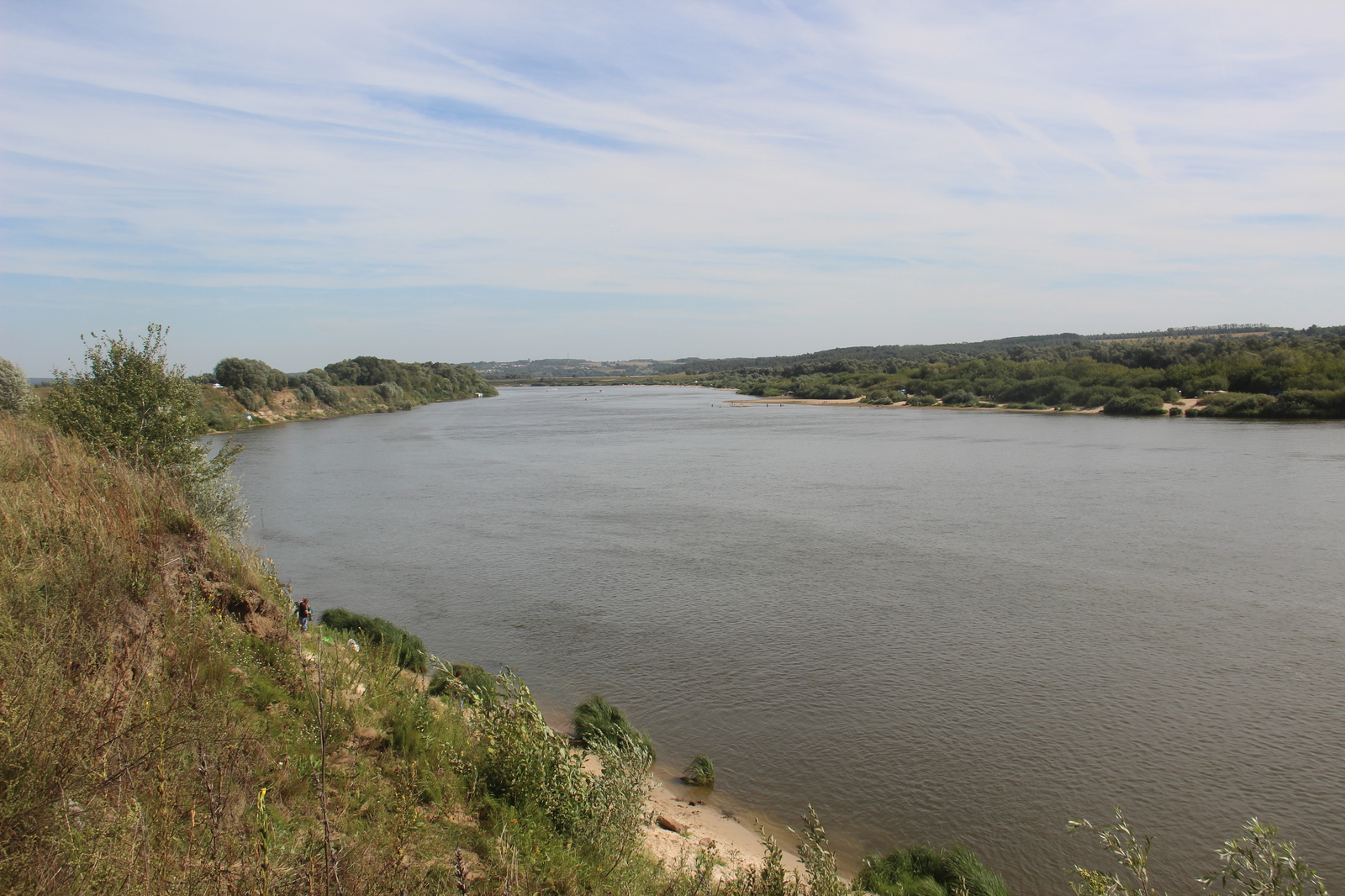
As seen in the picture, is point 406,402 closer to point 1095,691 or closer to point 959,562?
point 959,562

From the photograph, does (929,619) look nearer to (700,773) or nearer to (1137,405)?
(700,773)

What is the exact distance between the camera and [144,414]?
474 inches

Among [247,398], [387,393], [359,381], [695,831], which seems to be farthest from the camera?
[359,381]

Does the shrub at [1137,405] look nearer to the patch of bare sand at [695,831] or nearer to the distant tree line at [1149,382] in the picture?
the distant tree line at [1149,382]

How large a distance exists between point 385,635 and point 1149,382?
2519 inches

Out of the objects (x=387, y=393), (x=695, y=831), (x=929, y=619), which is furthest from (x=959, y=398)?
(x=695, y=831)

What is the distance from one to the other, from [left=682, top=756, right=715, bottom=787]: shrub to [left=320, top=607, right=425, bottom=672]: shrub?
362cm

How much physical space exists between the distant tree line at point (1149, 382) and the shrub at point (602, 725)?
53692 mm

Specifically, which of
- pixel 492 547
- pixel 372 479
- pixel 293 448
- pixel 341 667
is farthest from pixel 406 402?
pixel 341 667

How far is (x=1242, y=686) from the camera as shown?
10.6 metres

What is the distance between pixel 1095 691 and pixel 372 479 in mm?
27592

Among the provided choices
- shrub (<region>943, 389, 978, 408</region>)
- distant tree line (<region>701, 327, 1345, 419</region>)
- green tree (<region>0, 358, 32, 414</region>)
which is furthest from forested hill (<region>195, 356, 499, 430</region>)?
shrub (<region>943, 389, 978, 408</region>)

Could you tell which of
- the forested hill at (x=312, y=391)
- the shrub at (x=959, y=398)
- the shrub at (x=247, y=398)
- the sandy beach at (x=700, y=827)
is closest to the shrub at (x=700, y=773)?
the sandy beach at (x=700, y=827)

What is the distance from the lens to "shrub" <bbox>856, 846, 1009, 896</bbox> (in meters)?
6.36
